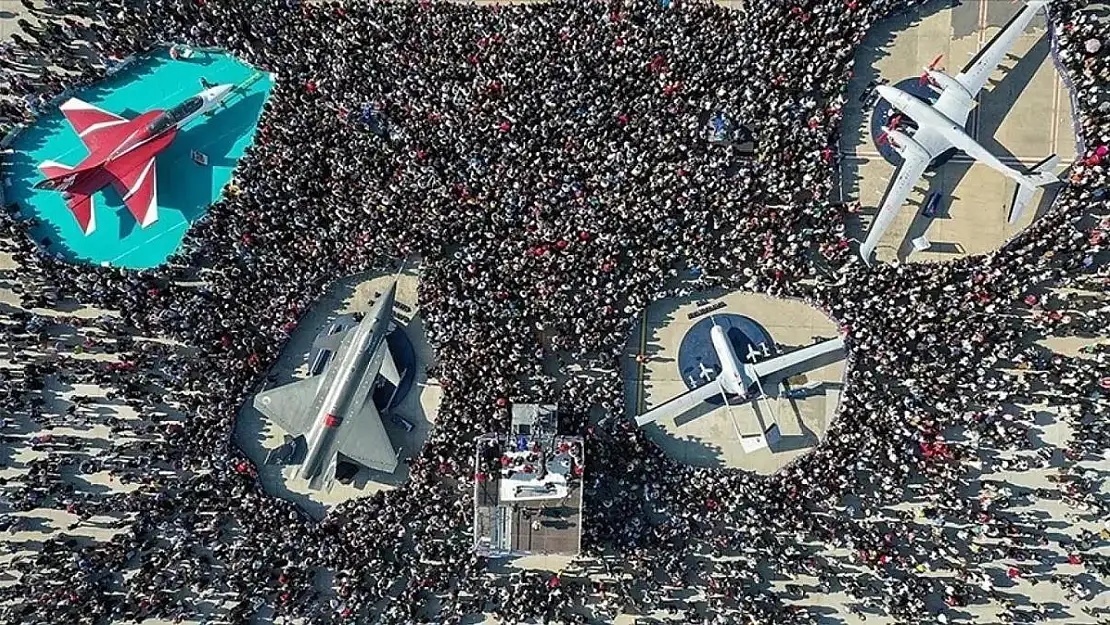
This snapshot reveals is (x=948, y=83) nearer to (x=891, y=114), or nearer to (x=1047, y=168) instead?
(x=891, y=114)

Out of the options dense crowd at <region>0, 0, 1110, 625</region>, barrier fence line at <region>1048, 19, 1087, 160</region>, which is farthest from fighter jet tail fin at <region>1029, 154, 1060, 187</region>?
dense crowd at <region>0, 0, 1110, 625</region>

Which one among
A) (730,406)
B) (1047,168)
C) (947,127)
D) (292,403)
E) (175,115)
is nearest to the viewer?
(947,127)

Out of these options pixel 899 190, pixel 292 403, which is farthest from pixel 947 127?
pixel 292 403

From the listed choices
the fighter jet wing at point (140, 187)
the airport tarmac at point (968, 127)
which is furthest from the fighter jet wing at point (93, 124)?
the airport tarmac at point (968, 127)

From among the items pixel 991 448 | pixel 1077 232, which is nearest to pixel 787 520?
pixel 991 448

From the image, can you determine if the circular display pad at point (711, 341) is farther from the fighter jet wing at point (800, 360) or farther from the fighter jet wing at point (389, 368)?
the fighter jet wing at point (389, 368)

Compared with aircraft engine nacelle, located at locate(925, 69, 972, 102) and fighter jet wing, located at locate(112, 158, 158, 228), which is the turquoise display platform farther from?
aircraft engine nacelle, located at locate(925, 69, 972, 102)

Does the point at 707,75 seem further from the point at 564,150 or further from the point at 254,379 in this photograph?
the point at 254,379
